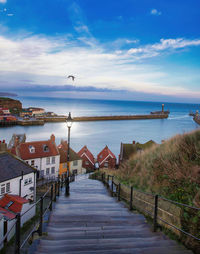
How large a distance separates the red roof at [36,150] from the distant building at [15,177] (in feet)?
29.4

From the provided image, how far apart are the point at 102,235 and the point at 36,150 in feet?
101

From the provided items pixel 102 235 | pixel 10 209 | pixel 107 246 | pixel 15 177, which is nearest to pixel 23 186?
pixel 15 177

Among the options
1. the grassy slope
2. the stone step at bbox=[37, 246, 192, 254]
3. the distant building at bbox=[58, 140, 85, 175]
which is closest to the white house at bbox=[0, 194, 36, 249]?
the grassy slope

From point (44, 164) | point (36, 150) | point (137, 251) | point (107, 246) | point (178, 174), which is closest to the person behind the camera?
point (137, 251)

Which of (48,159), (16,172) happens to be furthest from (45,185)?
(16,172)

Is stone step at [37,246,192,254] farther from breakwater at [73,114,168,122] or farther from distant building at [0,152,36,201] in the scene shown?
breakwater at [73,114,168,122]

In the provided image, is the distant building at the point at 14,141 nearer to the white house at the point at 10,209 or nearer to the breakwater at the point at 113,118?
the white house at the point at 10,209

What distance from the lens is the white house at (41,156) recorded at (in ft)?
105

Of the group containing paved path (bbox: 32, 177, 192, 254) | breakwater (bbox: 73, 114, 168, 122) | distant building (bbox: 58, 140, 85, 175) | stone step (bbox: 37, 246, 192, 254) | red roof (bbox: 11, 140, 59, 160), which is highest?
breakwater (bbox: 73, 114, 168, 122)

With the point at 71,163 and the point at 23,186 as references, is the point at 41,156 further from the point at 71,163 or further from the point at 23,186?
the point at 23,186

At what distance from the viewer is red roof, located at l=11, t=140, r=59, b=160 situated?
31.8 m

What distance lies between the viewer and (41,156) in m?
33.0

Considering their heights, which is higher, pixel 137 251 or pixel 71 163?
pixel 137 251

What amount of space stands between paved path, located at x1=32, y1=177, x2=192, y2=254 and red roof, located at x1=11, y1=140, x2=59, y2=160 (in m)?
27.8
